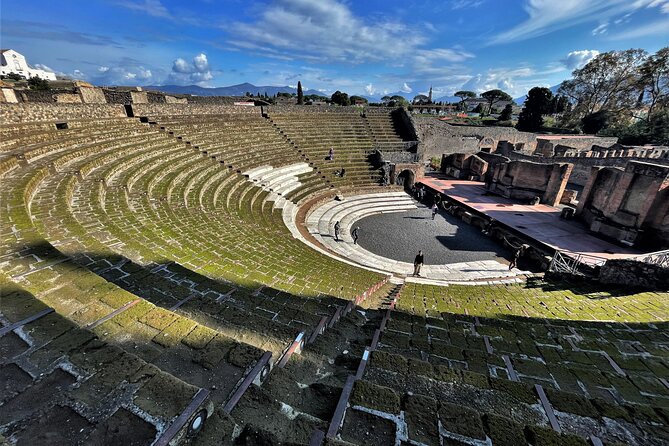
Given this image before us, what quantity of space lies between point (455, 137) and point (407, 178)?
11.5 m

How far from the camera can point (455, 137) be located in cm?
2931

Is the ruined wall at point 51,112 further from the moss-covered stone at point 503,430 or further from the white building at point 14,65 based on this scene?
the white building at point 14,65

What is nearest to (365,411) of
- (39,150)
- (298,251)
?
(298,251)

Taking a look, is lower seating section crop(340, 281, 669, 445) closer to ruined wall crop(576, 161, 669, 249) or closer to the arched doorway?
ruined wall crop(576, 161, 669, 249)

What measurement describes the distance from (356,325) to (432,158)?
26970mm

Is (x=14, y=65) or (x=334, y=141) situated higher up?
(x=14, y=65)

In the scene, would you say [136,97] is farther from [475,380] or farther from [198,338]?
[475,380]

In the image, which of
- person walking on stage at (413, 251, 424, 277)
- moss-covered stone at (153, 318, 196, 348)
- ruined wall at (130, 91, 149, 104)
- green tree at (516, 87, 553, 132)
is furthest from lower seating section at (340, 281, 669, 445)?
green tree at (516, 87, 553, 132)

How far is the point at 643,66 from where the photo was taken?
3756 centimetres

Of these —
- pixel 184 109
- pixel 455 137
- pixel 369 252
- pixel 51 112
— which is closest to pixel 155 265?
pixel 369 252

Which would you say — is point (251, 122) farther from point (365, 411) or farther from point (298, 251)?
point (365, 411)

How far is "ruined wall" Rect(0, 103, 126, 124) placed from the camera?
10656 millimetres

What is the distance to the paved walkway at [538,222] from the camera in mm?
12883

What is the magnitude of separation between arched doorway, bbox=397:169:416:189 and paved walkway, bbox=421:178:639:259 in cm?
122
